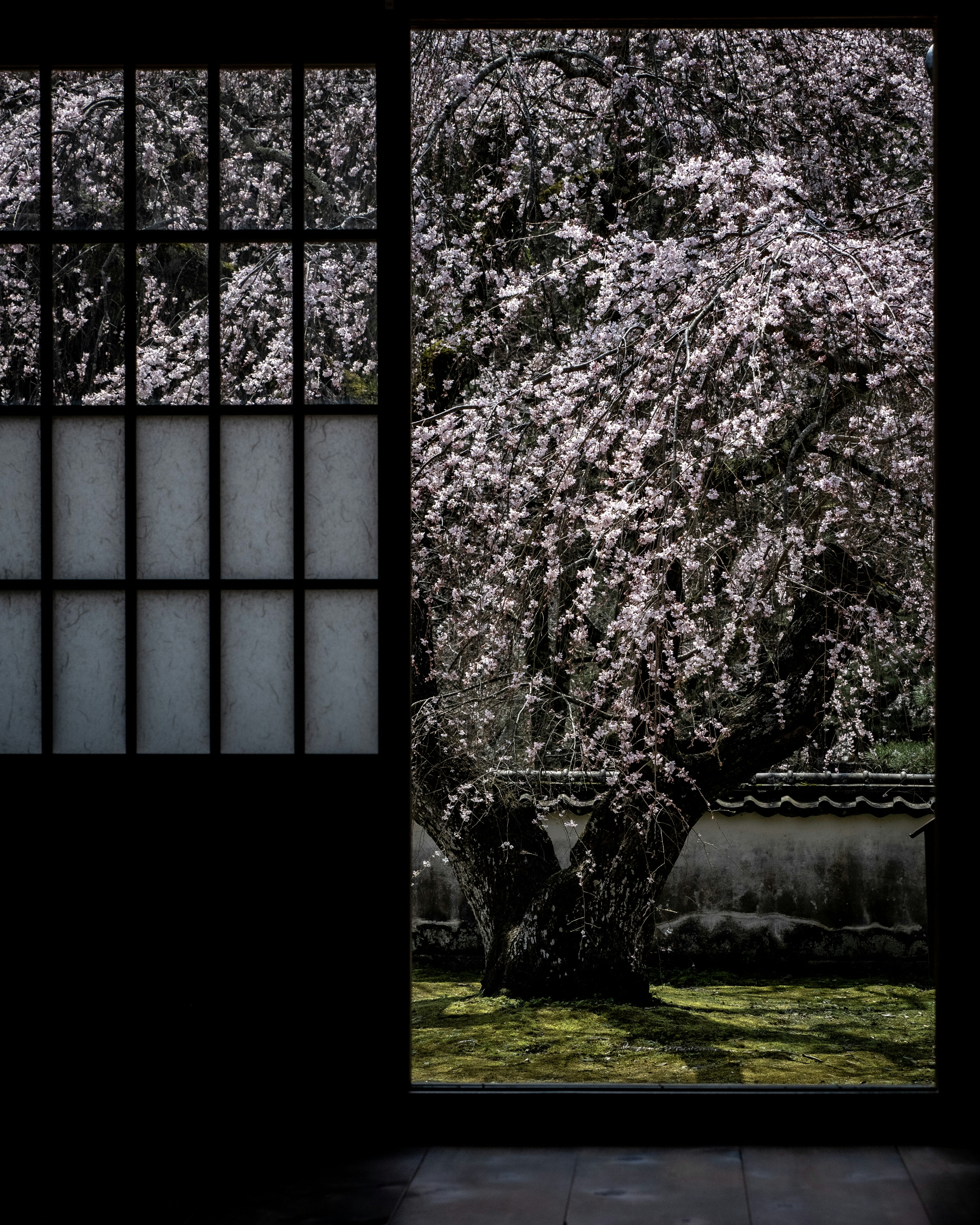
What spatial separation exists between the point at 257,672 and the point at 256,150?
3.65 ft

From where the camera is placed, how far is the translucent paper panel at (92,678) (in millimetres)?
2297

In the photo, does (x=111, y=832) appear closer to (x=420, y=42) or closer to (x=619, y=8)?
(x=619, y=8)

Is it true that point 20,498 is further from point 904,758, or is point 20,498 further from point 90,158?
point 904,758

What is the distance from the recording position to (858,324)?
462 cm

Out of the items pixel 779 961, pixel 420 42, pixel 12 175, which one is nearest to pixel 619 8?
pixel 12 175

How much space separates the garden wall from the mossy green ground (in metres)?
0.66

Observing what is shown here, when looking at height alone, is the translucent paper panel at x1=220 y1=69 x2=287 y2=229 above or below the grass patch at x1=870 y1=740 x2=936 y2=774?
above

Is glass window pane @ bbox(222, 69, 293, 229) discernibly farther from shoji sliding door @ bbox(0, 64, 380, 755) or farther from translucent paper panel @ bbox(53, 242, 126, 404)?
translucent paper panel @ bbox(53, 242, 126, 404)

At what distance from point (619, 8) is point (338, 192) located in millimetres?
707

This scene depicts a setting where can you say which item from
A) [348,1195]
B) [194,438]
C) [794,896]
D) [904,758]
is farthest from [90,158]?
[904,758]

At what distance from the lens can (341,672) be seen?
229 cm

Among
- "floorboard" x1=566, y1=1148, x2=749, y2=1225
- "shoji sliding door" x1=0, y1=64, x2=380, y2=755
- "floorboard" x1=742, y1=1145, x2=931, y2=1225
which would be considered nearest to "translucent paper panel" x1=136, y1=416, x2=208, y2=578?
"shoji sliding door" x1=0, y1=64, x2=380, y2=755

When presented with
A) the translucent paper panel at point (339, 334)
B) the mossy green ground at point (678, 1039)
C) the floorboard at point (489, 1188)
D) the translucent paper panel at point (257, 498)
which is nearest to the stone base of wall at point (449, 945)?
the mossy green ground at point (678, 1039)

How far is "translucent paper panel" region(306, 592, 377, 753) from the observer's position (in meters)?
2.28
